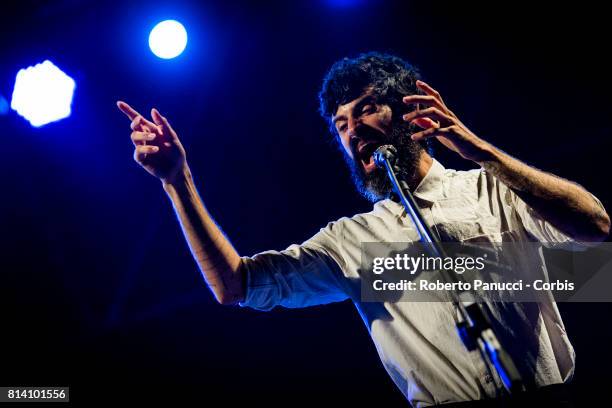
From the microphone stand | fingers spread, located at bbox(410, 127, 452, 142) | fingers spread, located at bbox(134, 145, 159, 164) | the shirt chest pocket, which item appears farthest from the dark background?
the microphone stand

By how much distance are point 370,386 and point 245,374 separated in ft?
3.26

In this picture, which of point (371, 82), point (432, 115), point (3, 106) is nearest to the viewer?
point (432, 115)

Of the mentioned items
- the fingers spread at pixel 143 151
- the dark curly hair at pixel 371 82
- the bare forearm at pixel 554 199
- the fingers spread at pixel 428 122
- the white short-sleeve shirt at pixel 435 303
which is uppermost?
→ the dark curly hair at pixel 371 82

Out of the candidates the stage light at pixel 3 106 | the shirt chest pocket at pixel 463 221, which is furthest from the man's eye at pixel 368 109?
the stage light at pixel 3 106

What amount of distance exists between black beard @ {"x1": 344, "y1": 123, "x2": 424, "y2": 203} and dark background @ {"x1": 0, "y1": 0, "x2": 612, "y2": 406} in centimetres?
136

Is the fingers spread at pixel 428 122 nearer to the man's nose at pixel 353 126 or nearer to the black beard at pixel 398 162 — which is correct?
the black beard at pixel 398 162

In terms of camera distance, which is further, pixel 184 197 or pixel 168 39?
pixel 168 39

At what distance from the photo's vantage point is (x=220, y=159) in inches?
164

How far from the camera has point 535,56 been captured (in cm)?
377

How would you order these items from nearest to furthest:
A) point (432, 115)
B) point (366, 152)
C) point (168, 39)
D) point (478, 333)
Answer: point (478, 333), point (432, 115), point (366, 152), point (168, 39)

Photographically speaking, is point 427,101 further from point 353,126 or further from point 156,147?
point 156,147

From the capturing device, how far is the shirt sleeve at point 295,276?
85.5 inches

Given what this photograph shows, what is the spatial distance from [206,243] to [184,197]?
220mm

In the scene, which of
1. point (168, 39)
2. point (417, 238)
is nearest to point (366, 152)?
point (417, 238)
